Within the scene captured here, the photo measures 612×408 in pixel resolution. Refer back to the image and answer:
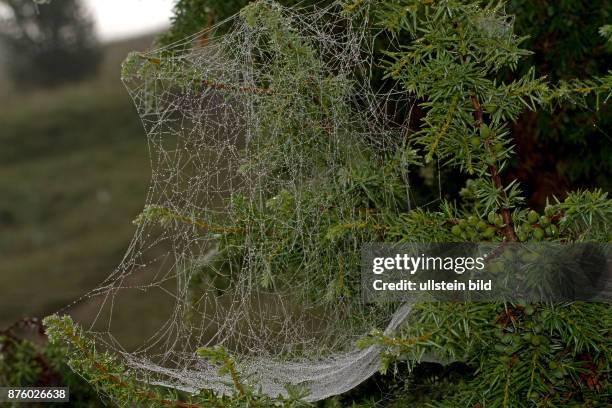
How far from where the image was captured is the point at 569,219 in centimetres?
83

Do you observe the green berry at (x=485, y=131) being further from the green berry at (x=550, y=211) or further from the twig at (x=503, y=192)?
the green berry at (x=550, y=211)

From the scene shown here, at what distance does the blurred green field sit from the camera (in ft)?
22.3

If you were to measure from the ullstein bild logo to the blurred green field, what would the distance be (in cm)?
550

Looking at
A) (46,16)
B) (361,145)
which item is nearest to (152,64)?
(361,145)

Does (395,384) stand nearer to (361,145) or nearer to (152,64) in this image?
(361,145)

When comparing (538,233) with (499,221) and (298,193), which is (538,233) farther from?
(298,193)

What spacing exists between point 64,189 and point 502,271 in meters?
8.48

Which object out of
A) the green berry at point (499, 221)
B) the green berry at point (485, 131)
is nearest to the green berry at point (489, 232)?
the green berry at point (499, 221)

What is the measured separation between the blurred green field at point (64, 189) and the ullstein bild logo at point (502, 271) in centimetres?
550

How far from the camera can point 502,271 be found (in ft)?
2.72

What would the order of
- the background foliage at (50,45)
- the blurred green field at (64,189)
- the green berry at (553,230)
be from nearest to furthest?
1. the green berry at (553,230)
2. the blurred green field at (64,189)
3. the background foliage at (50,45)

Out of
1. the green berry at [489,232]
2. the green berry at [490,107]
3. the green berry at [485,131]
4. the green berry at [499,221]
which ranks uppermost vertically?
the green berry at [490,107]

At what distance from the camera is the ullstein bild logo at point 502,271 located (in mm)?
830

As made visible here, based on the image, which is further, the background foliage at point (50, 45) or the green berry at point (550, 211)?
the background foliage at point (50, 45)
